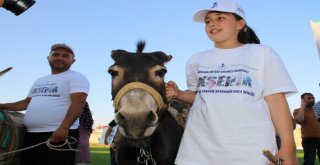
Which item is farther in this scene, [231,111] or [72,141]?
[72,141]

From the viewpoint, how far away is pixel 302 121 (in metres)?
11.5

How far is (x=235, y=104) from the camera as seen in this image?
3.24 m

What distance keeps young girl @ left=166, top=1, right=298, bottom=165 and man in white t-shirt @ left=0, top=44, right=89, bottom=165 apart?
106 inches

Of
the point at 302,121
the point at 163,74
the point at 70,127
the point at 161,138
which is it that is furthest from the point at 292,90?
the point at 302,121

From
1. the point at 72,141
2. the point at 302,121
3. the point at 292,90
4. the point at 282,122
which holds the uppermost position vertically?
the point at 292,90

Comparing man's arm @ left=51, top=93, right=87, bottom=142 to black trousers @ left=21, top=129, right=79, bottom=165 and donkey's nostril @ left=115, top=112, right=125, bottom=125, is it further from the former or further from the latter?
donkey's nostril @ left=115, top=112, right=125, bottom=125

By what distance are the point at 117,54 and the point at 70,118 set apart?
6.49 ft

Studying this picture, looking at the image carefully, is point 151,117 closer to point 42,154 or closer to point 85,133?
point 42,154

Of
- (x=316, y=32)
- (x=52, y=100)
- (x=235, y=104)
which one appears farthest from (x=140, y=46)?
(x=316, y=32)

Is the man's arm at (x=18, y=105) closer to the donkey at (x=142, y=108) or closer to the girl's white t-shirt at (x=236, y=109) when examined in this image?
the donkey at (x=142, y=108)

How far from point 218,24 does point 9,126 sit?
3431mm

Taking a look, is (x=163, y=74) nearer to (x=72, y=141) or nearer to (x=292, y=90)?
(x=292, y=90)

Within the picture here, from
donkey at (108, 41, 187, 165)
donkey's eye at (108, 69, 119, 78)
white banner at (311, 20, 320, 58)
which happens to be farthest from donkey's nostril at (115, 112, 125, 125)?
white banner at (311, 20, 320, 58)

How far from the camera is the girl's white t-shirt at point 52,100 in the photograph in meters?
5.92
